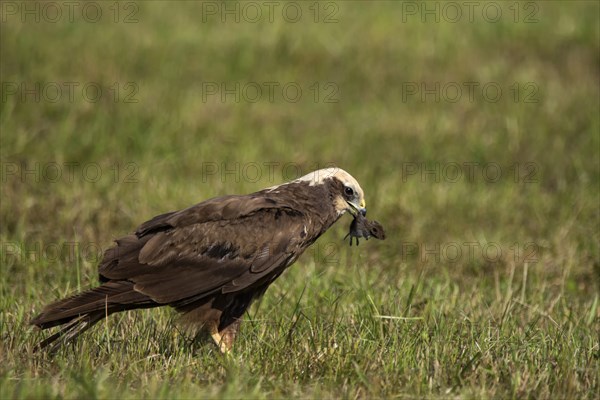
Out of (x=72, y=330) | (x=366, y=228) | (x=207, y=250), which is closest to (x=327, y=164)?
(x=366, y=228)

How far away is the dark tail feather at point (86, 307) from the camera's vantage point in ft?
16.9

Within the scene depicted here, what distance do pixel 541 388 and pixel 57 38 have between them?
8396mm

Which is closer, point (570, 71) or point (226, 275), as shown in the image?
point (226, 275)

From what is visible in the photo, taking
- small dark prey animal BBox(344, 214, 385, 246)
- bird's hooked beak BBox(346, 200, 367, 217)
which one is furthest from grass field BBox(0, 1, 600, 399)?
bird's hooked beak BBox(346, 200, 367, 217)

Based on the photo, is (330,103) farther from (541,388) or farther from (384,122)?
(541,388)

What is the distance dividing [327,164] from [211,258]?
171 inches

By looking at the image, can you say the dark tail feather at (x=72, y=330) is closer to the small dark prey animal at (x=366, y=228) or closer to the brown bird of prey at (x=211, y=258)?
the brown bird of prey at (x=211, y=258)

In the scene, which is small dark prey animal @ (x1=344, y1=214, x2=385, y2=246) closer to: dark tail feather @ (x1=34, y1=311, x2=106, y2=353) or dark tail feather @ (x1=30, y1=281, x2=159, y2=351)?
dark tail feather @ (x1=30, y1=281, x2=159, y2=351)

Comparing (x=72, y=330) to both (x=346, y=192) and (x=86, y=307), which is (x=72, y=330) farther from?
(x=346, y=192)

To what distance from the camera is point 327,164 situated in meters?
9.80

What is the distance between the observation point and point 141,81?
10.9 meters

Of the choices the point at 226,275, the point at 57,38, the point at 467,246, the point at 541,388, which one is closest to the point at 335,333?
the point at 226,275

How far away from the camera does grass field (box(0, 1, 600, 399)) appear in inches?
195

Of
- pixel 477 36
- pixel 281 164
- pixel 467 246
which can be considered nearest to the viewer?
pixel 467 246
